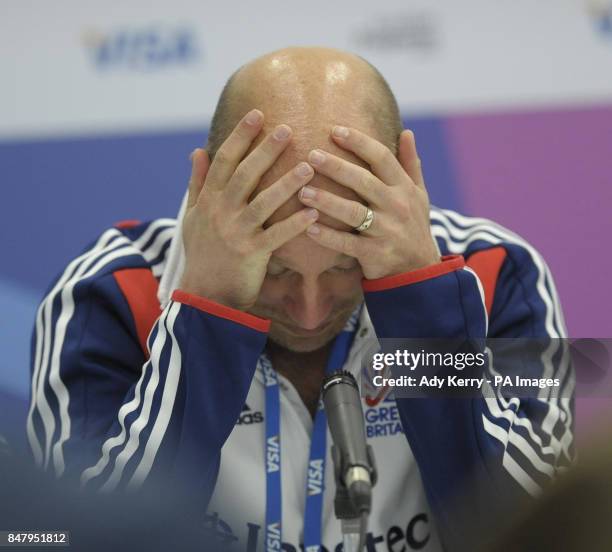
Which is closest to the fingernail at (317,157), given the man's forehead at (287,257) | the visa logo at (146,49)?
the man's forehead at (287,257)

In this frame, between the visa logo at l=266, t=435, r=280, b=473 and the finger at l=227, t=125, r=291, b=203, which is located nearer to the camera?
the finger at l=227, t=125, r=291, b=203

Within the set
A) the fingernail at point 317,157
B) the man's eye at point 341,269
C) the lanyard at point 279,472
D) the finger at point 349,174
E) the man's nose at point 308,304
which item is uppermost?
the fingernail at point 317,157

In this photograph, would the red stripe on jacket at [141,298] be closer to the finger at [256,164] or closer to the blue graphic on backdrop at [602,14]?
the finger at [256,164]

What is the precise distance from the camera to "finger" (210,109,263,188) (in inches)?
44.9

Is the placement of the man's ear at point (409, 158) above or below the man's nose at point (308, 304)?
above

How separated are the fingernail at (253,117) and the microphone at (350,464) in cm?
42

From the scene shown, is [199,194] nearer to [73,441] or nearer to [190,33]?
[73,441]

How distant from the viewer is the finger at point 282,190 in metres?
1.10

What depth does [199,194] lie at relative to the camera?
4.02ft

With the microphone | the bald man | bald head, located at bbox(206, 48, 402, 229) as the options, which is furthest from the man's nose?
the microphone

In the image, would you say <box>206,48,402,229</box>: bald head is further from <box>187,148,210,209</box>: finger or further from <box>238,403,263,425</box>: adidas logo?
<box>238,403,263,425</box>: adidas logo

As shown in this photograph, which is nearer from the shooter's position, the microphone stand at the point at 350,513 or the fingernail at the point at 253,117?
the microphone stand at the point at 350,513

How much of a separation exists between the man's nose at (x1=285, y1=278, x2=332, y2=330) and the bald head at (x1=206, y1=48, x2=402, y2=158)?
0.20 metres

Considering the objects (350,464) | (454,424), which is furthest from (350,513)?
(454,424)
